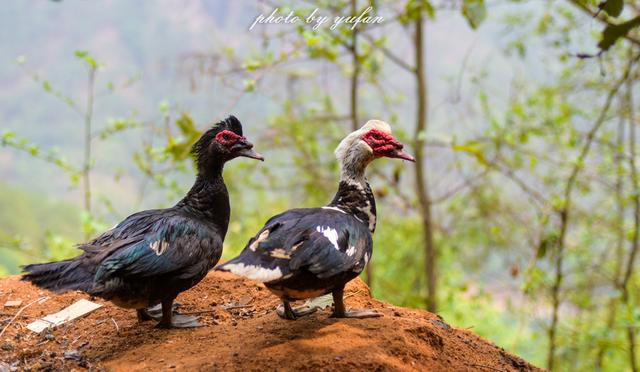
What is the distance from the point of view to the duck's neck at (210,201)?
3.96 meters

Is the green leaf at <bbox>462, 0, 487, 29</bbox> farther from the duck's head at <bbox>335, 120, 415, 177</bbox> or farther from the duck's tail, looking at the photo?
the duck's tail

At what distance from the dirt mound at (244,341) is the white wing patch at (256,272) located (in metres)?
0.36

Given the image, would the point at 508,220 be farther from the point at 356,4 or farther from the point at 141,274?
the point at 141,274

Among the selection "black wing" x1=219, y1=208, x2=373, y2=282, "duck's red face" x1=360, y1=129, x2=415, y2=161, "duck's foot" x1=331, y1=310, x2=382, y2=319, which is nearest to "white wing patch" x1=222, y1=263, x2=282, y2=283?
"black wing" x1=219, y1=208, x2=373, y2=282

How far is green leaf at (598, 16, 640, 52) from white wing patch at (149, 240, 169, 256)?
2432 mm

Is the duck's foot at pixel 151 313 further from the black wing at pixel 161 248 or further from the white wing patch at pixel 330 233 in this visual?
the white wing patch at pixel 330 233

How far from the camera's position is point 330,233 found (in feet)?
11.0

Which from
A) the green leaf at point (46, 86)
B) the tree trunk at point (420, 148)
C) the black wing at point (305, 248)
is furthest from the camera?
the tree trunk at point (420, 148)

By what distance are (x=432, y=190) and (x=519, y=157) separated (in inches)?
51.2

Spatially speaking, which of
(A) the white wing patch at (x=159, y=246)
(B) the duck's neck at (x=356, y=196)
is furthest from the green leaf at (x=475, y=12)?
(A) the white wing patch at (x=159, y=246)

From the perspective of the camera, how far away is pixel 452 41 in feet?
29.7

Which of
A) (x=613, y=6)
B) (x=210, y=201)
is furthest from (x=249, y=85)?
(x=613, y=6)

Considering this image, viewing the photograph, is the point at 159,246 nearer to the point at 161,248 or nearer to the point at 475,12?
the point at 161,248

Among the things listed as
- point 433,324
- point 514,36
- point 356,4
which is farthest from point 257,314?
→ point 514,36
